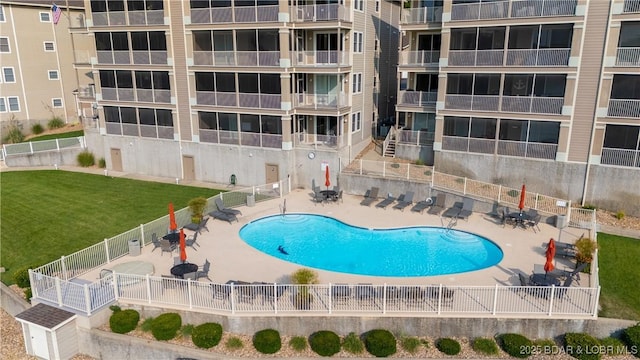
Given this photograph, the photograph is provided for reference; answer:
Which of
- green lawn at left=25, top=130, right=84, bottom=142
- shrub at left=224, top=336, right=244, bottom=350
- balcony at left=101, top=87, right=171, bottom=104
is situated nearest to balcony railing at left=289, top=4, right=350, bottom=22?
balcony at left=101, top=87, right=171, bottom=104

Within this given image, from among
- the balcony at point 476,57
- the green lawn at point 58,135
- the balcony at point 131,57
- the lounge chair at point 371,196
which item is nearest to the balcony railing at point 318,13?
the balcony at point 476,57

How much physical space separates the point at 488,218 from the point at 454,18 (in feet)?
40.0

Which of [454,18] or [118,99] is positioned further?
[118,99]

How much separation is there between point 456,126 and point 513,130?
133 inches

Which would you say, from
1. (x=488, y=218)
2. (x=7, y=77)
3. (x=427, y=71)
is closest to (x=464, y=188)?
(x=488, y=218)

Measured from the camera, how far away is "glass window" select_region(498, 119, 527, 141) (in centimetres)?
2722

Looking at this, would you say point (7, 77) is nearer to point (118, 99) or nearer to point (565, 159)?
point (118, 99)

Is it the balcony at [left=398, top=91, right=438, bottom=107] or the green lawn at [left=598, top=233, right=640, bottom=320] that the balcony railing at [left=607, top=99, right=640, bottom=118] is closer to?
the green lawn at [left=598, top=233, right=640, bottom=320]

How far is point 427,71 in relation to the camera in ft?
99.6

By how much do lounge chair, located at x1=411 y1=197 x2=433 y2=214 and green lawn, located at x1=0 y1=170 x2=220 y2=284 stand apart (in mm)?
13234

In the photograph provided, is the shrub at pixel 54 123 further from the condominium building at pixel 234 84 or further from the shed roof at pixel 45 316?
the shed roof at pixel 45 316

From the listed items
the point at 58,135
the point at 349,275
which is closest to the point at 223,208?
the point at 349,275


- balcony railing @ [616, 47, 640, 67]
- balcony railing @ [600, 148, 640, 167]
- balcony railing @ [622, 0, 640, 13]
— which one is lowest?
balcony railing @ [600, 148, 640, 167]

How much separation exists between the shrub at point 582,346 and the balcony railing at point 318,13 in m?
21.2
